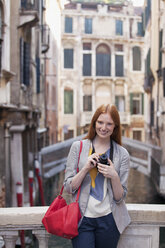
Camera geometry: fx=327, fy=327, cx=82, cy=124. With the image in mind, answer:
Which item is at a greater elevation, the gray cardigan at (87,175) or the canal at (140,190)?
the gray cardigan at (87,175)

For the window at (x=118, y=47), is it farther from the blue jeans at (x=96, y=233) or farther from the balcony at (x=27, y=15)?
the blue jeans at (x=96, y=233)

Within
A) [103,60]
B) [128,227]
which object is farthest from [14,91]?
[103,60]

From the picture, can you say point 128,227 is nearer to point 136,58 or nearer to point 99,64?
point 99,64

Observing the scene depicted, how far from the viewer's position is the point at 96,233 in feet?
6.12

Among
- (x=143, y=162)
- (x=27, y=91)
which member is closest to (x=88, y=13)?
(x=143, y=162)

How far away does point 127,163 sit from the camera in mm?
1903

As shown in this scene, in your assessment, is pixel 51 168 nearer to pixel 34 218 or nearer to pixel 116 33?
pixel 34 218

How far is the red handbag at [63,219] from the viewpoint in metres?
1.79

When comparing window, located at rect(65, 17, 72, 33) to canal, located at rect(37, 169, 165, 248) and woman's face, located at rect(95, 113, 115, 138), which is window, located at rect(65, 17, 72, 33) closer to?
canal, located at rect(37, 169, 165, 248)

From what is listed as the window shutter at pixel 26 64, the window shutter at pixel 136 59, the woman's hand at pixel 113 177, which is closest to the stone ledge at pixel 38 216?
the woman's hand at pixel 113 177

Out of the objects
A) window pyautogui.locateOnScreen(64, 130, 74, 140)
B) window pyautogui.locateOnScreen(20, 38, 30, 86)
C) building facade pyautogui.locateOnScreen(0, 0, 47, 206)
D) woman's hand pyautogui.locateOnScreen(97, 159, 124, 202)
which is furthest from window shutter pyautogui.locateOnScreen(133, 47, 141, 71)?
woman's hand pyautogui.locateOnScreen(97, 159, 124, 202)

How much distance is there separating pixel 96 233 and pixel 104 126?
0.61 m

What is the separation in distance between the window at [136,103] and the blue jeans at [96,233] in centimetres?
1927

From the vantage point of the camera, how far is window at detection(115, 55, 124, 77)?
2092cm
